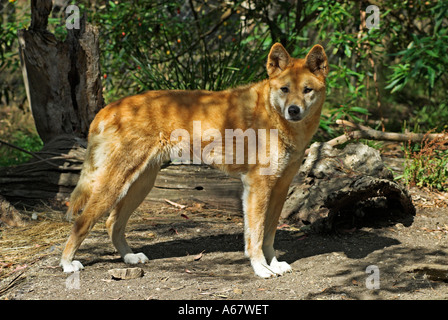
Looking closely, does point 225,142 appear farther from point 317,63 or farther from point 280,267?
point 280,267

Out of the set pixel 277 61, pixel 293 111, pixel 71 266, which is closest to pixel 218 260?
pixel 71 266

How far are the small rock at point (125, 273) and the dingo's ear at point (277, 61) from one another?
1958 millimetres

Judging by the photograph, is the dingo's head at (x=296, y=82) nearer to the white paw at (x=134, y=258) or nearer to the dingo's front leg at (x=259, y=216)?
the dingo's front leg at (x=259, y=216)

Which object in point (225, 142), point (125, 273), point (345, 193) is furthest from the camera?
point (345, 193)

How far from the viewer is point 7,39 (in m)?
7.15

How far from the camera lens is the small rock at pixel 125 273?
3.85 meters

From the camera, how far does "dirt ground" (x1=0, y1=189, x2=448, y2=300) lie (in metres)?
3.64

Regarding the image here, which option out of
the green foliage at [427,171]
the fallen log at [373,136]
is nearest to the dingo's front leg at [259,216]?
the fallen log at [373,136]

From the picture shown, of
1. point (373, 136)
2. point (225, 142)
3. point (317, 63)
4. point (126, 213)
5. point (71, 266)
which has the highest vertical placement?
point (317, 63)

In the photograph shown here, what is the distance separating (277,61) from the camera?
4.26 meters

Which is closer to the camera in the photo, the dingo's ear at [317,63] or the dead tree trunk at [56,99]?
the dingo's ear at [317,63]

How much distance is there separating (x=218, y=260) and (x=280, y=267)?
23.4 inches
